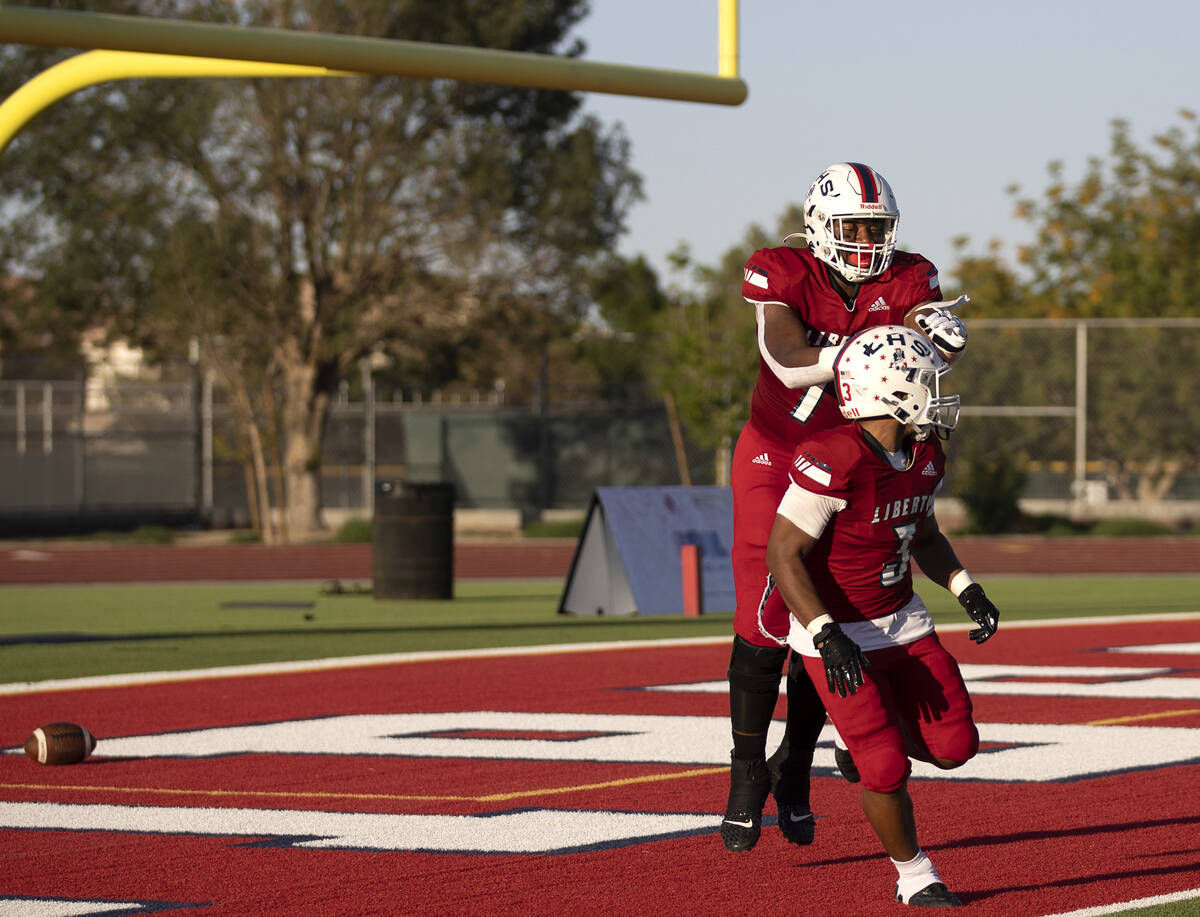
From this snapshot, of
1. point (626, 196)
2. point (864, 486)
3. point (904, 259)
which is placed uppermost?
point (626, 196)

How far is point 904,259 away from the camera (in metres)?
A: 6.18

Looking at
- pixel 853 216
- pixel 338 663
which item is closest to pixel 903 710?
pixel 853 216

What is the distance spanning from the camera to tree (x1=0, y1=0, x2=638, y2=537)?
103 feet

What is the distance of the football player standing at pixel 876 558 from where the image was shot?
5.16 metres

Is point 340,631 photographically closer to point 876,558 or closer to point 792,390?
point 792,390

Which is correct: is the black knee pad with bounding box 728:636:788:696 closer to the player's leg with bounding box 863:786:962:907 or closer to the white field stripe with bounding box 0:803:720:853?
the white field stripe with bounding box 0:803:720:853

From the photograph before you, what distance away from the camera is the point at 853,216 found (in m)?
5.89

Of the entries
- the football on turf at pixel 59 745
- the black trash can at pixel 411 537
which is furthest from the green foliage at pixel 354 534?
the football on turf at pixel 59 745

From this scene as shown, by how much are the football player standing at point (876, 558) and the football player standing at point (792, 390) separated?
0.44 m

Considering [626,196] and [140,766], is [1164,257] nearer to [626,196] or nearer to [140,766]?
[626,196]

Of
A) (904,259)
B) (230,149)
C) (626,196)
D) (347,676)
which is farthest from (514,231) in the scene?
(904,259)

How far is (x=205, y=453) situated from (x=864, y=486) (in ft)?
101

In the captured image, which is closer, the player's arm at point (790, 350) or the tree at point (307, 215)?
the player's arm at point (790, 350)

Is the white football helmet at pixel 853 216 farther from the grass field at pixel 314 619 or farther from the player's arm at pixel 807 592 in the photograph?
the grass field at pixel 314 619
